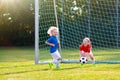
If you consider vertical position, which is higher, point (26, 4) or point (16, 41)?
point (26, 4)

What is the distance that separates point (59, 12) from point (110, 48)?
14.3 feet

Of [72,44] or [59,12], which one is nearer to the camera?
[59,12]

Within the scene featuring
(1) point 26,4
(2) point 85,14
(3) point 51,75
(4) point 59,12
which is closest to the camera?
(3) point 51,75

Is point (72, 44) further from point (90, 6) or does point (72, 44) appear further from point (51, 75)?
point (51, 75)

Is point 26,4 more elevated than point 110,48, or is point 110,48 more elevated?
point 26,4

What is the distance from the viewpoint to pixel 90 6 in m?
16.8

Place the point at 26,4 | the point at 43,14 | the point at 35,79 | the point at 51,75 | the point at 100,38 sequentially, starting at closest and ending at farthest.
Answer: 1. the point at 35,79
2. the point at 51,75
3. the point at 43,14
4. the point at 100,38
5. the point at 26,4

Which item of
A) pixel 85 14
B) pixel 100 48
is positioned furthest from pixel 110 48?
pixel 85 14

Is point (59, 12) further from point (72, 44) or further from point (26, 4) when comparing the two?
point (26, 4)

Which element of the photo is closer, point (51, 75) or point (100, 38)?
point (51, 75)

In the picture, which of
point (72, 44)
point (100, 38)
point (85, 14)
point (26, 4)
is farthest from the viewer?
point (26, 4)

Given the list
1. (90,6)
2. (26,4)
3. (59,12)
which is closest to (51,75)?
(59,12)

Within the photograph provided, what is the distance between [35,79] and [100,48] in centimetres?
1157

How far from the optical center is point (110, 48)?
697 inches
